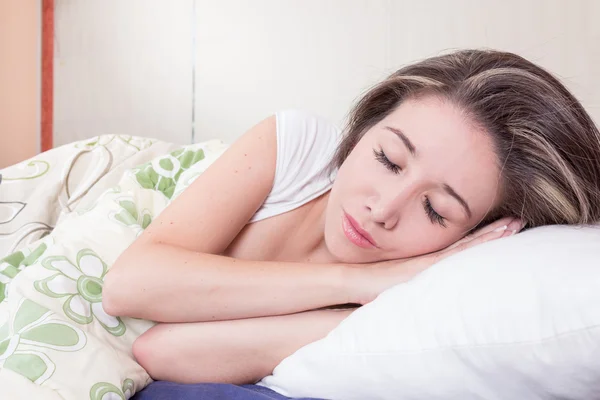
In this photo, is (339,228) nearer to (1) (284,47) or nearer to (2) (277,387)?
(2) (277,387)

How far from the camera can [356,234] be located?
111 centimetres

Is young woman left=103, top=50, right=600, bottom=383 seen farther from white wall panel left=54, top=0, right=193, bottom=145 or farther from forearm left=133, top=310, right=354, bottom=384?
white wall panel left=54, top=0, right=193, bottom=145

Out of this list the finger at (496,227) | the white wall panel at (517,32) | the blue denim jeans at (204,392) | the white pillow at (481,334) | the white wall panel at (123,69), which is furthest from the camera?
the white wall panel at (123,69)

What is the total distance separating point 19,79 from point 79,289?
8.32 feet

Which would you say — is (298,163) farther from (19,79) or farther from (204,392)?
(19,79)

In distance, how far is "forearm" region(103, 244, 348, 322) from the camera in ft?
3.41

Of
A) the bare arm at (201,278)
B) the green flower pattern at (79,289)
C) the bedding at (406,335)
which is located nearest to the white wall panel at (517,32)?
the bedding at (406,335)

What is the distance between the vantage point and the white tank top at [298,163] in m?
1.24

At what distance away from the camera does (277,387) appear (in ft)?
3.20

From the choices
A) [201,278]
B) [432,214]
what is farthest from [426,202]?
[201,278]

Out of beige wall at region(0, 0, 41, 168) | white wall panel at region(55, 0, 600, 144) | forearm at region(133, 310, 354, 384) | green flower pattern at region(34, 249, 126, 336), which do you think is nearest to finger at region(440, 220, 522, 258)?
forearm at region(133, 310, 354, 384)

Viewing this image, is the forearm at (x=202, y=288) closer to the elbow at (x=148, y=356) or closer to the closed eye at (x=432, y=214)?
the elbow at (x=148, y=356)

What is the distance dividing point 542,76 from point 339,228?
46 centimetres

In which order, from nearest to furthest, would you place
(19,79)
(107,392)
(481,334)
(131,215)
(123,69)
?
(481,334)
(107,392)
(131,215)
(123,69)
(19,79)
